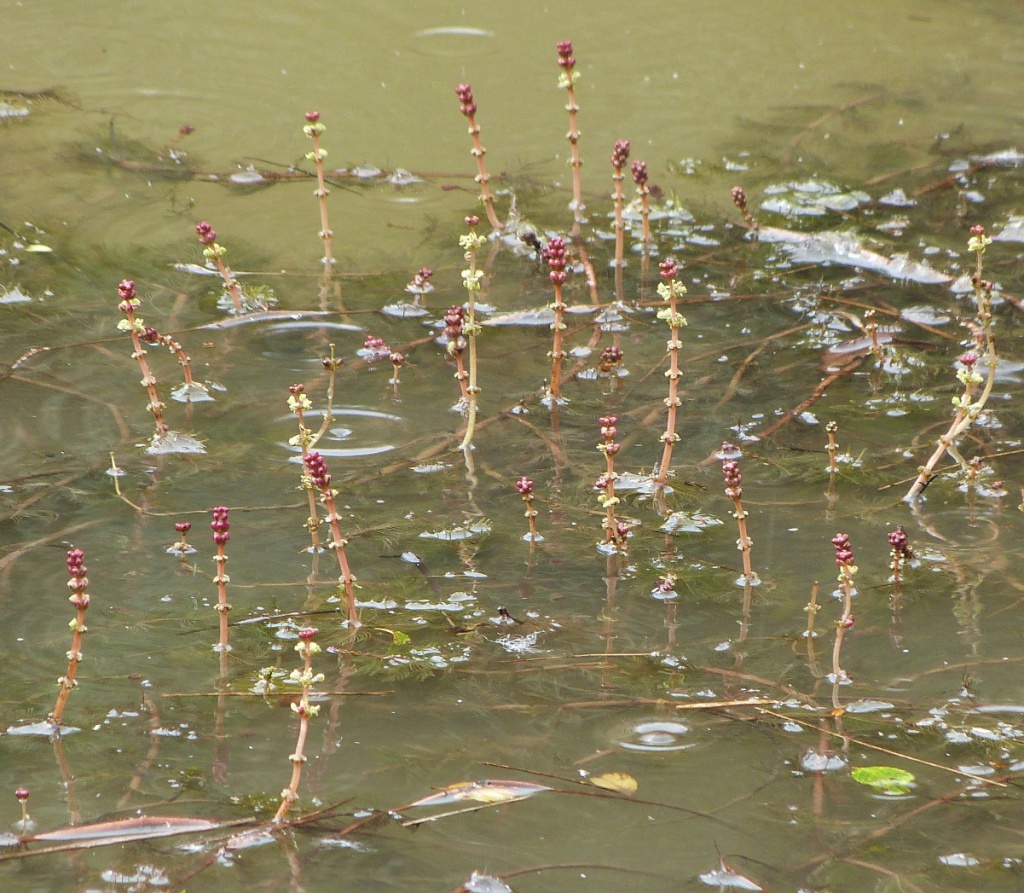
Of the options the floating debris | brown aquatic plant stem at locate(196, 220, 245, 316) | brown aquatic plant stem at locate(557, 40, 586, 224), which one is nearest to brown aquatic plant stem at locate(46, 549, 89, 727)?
the floating debris

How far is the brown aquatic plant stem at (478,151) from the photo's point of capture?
16.4 ft

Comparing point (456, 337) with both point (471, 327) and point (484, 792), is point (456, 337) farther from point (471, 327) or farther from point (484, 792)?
point (484, 792)

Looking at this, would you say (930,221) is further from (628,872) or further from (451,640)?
(628,872)

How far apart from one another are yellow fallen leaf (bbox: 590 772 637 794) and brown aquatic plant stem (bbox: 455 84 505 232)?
10.4ft

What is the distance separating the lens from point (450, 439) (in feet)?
13.0

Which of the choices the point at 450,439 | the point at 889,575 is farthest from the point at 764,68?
the point at 889,575

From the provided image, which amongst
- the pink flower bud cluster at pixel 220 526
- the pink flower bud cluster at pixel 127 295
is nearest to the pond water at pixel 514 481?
the pink flower bud cluster at pixel 220 526

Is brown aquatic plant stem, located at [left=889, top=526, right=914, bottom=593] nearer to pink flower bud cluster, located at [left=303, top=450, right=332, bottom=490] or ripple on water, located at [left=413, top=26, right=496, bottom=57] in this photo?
pink flower bud cluster, located at [left=303, top=450, right=332, bottom=490]

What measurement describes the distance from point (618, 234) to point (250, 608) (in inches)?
105

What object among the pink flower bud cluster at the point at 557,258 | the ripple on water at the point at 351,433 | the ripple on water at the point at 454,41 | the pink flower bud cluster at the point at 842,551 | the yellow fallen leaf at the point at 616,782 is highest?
the ripple on water at the point at 454,41

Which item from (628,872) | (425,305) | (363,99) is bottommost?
(628,872)

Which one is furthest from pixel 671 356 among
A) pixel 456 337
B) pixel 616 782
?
pixel 616 782

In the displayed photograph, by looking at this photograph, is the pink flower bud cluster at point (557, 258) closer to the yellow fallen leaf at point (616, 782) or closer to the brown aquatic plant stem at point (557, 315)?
the brown aquatic plant stem at point (557, 315)

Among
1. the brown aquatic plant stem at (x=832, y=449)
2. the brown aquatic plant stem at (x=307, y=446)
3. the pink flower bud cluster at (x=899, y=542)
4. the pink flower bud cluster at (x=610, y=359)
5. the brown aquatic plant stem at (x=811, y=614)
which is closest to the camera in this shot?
the brown aquatic plant stem at (x=811, y=614)
